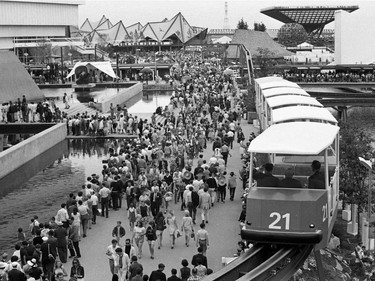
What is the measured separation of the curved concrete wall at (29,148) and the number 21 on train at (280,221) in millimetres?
17144

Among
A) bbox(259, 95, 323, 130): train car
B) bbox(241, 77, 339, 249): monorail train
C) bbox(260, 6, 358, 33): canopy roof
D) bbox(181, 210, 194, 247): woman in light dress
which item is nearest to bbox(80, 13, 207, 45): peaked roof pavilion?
bbox(260, 6, 358, 33): canopy roof

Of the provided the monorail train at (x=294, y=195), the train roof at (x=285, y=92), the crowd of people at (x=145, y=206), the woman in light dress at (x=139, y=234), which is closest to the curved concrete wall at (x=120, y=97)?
the crowd of people at (x=145, y=206)

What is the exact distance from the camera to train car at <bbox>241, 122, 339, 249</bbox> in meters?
11.1

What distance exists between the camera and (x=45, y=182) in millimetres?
25875

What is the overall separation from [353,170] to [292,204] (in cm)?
1038

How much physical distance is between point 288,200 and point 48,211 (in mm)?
11615

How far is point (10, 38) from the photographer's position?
82188mm

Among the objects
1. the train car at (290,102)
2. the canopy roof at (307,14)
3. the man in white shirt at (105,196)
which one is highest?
the canopy roof at (307,14)

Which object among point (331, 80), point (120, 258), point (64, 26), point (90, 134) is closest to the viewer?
point (120, 258)

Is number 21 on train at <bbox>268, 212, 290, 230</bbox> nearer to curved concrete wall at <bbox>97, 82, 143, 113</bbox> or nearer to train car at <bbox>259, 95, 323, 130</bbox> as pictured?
train car at <bbox>259, 95, 323, 130</bbox>

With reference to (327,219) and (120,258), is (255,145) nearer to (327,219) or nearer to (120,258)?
(327,219)

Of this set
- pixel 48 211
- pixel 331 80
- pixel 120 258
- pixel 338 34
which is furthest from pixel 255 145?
pixel 338 34

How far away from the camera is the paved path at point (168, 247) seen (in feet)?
51.8

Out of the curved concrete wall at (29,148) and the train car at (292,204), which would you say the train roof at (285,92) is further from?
the curved concrete wall at (29,148)
